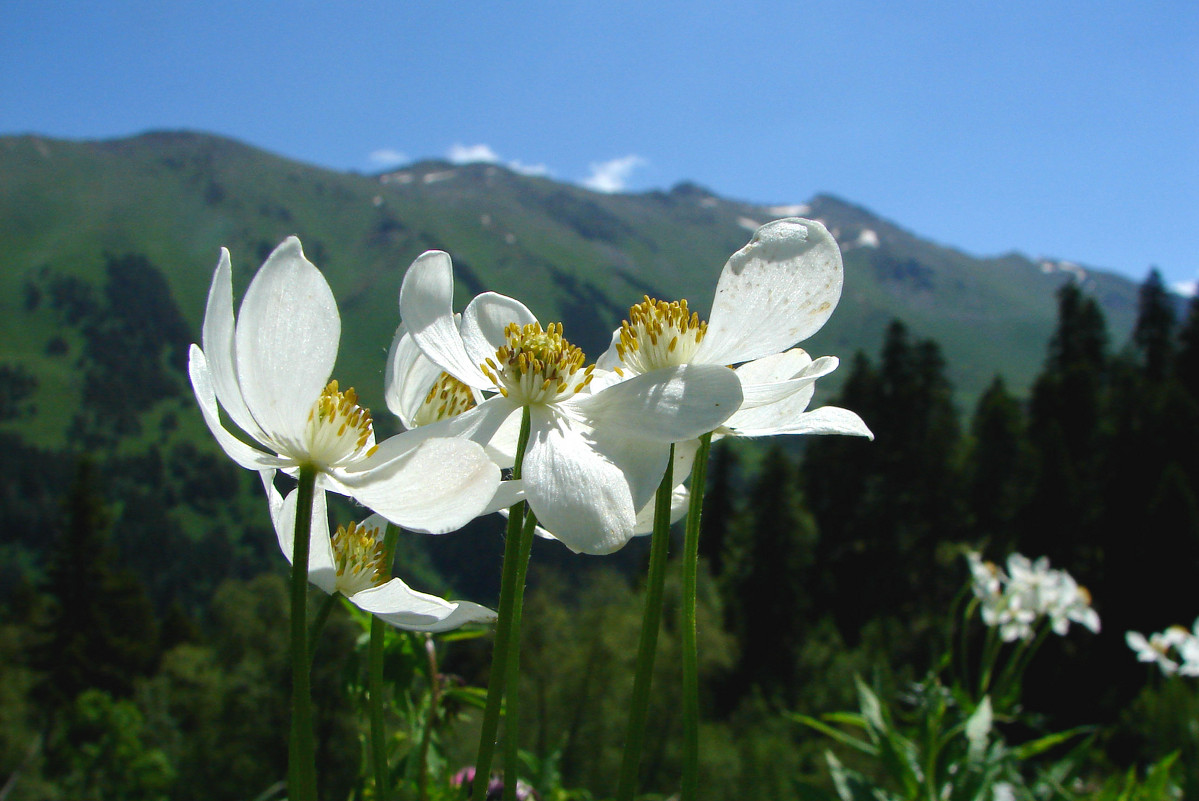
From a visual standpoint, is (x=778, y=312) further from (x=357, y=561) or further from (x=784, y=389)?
(x=357, y=561)

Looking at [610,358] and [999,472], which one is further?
[999,472]

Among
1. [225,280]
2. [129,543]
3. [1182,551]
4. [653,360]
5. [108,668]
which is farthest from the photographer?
[129,543]

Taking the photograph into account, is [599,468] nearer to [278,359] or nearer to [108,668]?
[278,359]

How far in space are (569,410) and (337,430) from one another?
22cm

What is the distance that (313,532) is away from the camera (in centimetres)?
84

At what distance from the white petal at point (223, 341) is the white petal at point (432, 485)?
0.11 meters

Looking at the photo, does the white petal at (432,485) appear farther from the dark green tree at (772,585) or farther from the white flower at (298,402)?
the dark green tree at (772,585)

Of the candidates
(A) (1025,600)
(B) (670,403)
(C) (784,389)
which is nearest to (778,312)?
(C) (784,389)

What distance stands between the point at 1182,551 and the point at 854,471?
16.4 meters

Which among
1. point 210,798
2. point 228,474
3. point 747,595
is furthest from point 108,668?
point 228,474

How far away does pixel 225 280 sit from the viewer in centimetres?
65

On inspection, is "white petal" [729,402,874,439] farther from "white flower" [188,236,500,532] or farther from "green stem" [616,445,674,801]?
"white flower" [188,236,500,532]

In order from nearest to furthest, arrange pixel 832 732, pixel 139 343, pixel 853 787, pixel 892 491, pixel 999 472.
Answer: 1. pixel 853 787
2. pixel 832 732
3. pixel 999 472
4. pixel 892 491
5. pixel 139 343

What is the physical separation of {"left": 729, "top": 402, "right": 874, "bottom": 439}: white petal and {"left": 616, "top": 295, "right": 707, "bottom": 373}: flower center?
0.11 meters
